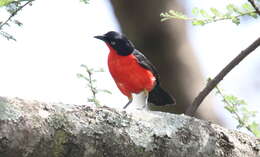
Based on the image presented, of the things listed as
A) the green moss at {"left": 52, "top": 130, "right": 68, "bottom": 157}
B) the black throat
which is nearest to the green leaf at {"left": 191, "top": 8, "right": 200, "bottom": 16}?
the green moss at {"left": 52, "top": 130, "right": 68, "bottom": 157}

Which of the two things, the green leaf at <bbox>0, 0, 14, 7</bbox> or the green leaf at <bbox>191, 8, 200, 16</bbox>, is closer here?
the green leaf at <bbox>0, 0, 14, 7</bbox>

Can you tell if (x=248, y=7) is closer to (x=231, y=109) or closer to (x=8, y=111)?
(x=231, y=109)

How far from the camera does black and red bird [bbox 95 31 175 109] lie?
4727 mm

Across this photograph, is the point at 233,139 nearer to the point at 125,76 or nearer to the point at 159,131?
the point at 159,131

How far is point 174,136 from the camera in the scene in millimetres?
2529

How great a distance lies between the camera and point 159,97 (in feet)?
15.8

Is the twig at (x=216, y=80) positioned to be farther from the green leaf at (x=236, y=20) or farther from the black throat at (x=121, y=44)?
the black throat at (x=121, y=44)

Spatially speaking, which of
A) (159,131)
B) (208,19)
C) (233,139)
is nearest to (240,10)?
(208,19)

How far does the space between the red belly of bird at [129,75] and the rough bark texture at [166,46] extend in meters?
0.11

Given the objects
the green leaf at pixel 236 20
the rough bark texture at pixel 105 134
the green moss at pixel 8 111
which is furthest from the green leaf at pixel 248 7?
the green moss at pixel 8 111

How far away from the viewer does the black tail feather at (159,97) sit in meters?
4.61

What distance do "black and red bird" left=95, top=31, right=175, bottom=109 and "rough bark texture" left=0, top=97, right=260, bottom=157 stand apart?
195 centimetres

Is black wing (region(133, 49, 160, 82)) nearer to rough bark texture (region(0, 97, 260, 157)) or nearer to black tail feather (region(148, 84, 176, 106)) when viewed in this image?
black tail feather (region(148, 84, 176, 106))

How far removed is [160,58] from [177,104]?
15.7 inches
